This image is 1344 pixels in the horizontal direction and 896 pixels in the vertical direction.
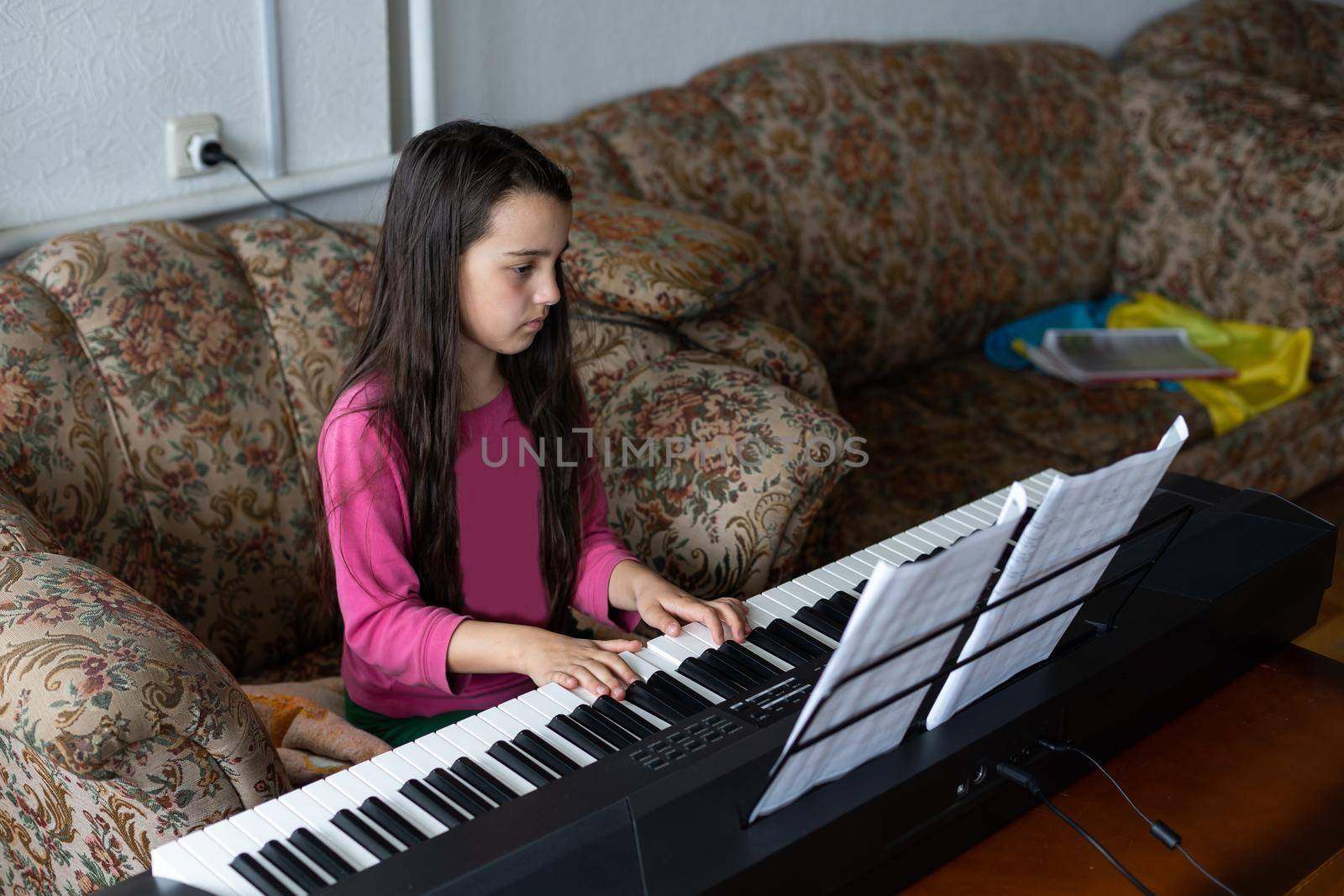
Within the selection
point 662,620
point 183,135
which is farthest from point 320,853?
point 183,135

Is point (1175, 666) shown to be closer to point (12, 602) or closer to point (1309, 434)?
point (12, 602)

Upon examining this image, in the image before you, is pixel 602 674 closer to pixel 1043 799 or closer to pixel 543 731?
pixel 543 731

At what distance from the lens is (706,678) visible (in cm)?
118

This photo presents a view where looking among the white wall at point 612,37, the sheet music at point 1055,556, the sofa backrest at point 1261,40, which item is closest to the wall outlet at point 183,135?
the white wall at point 612,37

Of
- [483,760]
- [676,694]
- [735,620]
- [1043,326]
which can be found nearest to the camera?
[483,760]

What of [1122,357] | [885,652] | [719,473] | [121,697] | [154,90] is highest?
[154,90]

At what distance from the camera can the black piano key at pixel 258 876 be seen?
0.89m

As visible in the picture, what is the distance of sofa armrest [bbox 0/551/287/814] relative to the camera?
1.01 metres

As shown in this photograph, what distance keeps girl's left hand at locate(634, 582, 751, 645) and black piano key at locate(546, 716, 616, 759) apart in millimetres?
196

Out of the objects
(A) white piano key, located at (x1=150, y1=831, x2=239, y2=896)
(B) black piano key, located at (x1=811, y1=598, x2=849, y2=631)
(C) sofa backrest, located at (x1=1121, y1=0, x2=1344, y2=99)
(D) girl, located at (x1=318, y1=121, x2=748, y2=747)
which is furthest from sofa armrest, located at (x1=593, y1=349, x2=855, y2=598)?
(C) sofa backrest, located at (x1=1121, y1=0, x2=1344, y2=99)

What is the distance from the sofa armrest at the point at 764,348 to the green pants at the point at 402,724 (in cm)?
74

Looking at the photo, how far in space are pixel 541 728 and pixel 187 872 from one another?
1.01ft

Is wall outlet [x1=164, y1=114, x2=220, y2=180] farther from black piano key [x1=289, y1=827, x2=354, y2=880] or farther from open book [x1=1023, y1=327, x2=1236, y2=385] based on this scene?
open book [x1=1023, y1=327, x2=1236, y2=385]

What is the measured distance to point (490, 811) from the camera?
3.01ft
